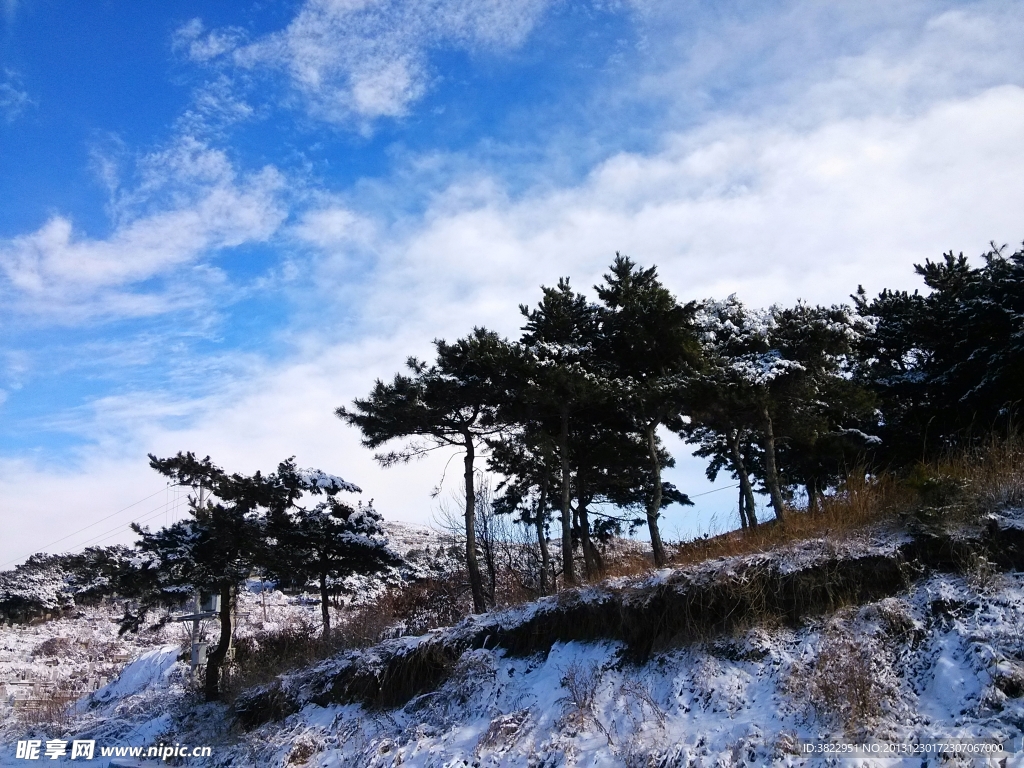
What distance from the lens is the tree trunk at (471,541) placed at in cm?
1697

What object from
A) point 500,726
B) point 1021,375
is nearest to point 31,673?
point 500,726

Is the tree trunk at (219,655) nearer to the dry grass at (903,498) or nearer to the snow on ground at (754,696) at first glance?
the snow on ground at (754,696)

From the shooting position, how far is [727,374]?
1664 centimetres

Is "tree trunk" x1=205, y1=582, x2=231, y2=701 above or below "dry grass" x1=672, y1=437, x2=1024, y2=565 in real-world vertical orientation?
below

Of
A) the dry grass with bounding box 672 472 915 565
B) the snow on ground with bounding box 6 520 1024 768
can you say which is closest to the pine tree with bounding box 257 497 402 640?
the snow on ground with bounding box 6 520 1024 768

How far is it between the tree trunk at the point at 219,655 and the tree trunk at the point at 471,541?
6.31 metres

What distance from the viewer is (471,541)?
59.3 ft

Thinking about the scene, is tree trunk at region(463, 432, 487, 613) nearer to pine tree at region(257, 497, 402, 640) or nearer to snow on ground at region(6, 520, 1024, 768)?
pine tree at region(257, 497, 402, 640)

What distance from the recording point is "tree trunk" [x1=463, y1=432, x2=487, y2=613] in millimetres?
16969

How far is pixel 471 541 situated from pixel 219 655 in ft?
22.9

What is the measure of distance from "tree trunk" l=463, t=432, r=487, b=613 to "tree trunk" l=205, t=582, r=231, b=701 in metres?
6.31

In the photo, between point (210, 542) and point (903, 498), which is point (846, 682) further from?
point (210, 542)

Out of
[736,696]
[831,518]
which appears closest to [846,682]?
[736,696]

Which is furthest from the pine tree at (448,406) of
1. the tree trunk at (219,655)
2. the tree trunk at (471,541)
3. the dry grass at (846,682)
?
the dry grass at (846,682)
